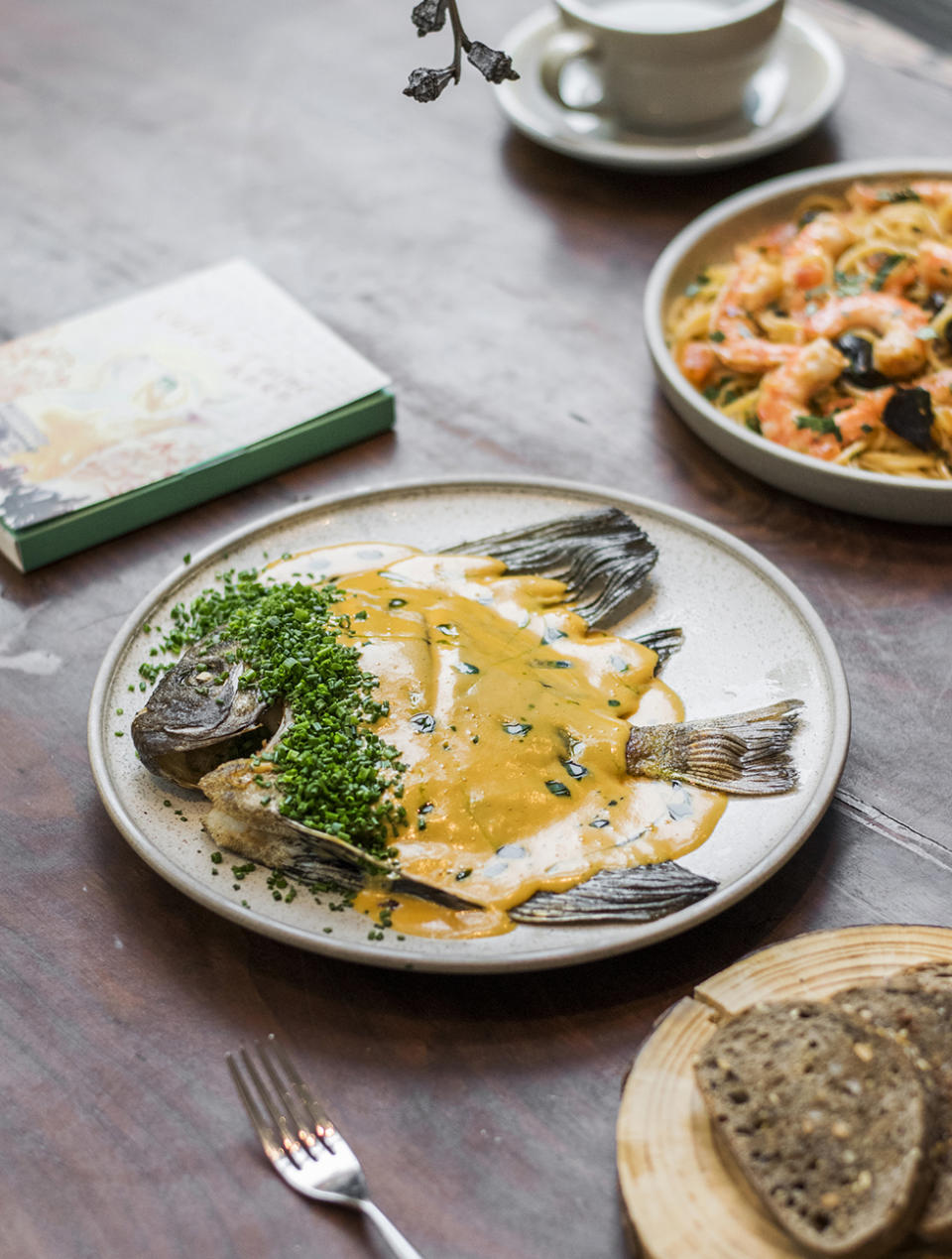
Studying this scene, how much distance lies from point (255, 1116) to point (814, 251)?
71.6 inches

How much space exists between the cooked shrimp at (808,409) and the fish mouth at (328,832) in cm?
48

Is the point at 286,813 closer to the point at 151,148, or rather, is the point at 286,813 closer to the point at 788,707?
the point at 788,707

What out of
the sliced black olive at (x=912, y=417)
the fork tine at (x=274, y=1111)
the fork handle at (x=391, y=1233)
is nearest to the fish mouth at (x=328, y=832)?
the fork tine at (x=274, y=1111)

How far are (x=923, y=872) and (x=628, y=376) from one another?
1.18m

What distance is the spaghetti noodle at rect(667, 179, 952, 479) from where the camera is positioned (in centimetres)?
208

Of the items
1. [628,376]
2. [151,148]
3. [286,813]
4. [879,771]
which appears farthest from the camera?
[151,148]

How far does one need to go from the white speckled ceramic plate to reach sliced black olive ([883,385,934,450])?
0.41 meters

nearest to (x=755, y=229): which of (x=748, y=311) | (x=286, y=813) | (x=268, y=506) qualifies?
(x=748, y=311)

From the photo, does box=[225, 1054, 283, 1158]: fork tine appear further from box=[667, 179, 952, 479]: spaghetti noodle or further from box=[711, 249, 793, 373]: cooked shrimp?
box=[711, 249, 793, 373]: cooked shrimp

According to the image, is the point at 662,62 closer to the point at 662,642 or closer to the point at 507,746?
the point at 662,642

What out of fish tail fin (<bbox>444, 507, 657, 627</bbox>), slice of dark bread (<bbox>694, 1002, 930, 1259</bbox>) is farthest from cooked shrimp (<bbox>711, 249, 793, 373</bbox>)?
slice of dark bread (<bbox>694, 1002, 930, 1259</bbox>)

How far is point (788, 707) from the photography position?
5.41ft

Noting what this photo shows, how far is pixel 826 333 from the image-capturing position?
86.5 inches

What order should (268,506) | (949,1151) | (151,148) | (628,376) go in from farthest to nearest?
(151,148) → (628,376) → (268,506) → (949,1151)
